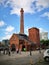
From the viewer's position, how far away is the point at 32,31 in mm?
41688

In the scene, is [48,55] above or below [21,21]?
below

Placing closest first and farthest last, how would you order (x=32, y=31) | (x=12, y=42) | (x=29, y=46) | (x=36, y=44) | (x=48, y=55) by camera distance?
(x=48, y=55), (x=32, y=31), (x=36, y=44), (x=29, y=46), (x=12, y=42)

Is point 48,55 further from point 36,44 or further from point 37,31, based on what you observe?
point 36,44

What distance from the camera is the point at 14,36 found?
2311 inches

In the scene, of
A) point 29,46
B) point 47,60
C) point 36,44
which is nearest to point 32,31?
point 36,44

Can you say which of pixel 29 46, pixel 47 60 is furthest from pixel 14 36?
pixel 47 60

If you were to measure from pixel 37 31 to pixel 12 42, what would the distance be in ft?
62.5

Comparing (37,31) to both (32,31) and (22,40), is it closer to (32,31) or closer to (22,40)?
(32,31)

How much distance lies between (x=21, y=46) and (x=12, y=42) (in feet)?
14.0

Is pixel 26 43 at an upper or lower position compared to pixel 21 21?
lower

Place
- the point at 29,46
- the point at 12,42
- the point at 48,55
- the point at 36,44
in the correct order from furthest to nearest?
1. the point at 12,42
2. the point at 29,46
3. the point at 36,44
4. the point at 48,55

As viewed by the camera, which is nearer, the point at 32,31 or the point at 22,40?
the point at 32,31

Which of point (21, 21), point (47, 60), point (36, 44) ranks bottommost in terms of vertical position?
point (47, 60)

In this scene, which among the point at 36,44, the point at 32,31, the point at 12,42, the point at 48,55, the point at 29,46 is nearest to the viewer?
the point at 48,55
